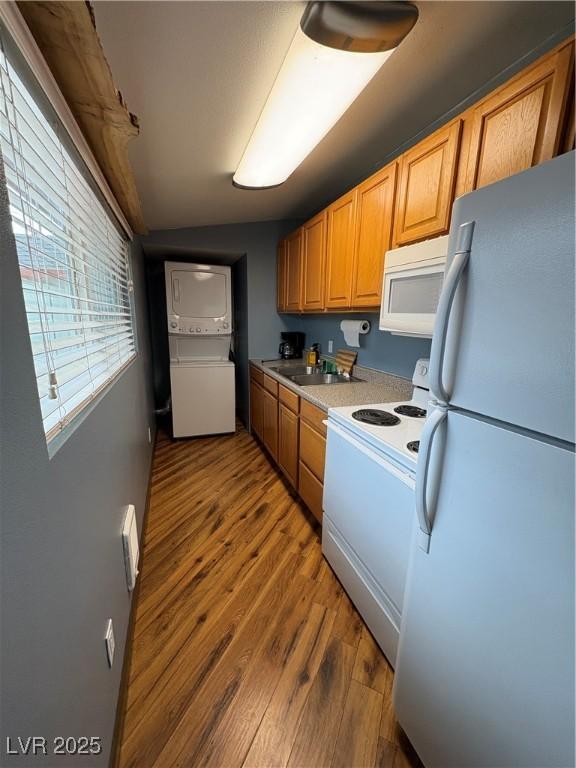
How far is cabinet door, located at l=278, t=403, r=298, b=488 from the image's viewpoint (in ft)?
7.43

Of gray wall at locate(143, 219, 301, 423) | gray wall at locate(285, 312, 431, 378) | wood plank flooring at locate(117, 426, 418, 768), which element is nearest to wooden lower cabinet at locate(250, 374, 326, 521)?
wood plank flooring at locate(117, 426, 418, 768)

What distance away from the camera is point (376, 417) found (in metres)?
1.47

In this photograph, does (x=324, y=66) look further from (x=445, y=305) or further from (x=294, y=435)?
(x=294, y=435)

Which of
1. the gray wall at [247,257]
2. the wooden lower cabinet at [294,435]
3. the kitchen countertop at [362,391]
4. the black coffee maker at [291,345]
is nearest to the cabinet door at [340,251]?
the kitchen countertop at [362,391]

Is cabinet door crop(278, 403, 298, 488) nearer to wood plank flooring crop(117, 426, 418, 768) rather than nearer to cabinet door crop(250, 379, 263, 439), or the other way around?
wood plank flooring crop(117, 426, 418, 768)

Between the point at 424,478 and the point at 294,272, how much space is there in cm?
249

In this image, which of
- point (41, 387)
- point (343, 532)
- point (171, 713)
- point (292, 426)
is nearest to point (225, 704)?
point (171, 713)

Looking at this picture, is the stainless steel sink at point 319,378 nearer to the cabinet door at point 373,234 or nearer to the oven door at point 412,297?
the cabinet door at point 373,234

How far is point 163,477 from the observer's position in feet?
8.61

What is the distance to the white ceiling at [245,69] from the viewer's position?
0.88 metres

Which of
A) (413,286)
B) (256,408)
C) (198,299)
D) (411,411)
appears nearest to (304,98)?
(413,286)

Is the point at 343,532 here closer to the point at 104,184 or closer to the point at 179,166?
the point at 104,184

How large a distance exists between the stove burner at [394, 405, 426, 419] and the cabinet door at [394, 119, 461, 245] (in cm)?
86

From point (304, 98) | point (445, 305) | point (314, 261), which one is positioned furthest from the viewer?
point (314, 261)
